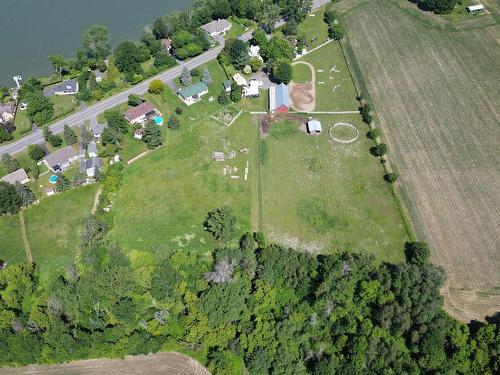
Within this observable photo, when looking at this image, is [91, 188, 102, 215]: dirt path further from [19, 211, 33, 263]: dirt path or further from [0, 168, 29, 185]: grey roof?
[0, 168, 29, 185]: grey roof

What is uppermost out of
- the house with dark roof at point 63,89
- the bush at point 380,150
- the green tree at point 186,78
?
the house with dark roof at point 63,89

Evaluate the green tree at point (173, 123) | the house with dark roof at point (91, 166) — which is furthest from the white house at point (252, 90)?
the house with dark roof at point (91, 166)

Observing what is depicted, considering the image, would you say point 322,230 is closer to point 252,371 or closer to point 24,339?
point 252,371

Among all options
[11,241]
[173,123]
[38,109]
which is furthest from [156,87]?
[11,241]

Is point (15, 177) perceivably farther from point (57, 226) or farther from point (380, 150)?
point (380, 150)

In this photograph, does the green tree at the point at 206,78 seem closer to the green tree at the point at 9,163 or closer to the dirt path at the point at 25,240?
the green tree at the point at 9,163

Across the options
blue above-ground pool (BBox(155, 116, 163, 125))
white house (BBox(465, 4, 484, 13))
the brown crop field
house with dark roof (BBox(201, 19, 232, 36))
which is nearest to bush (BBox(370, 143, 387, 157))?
the brown crop field

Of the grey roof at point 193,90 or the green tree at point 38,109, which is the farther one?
the grey roof at point 193,90
